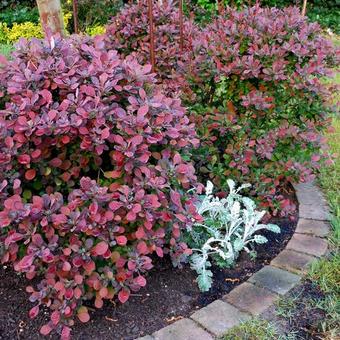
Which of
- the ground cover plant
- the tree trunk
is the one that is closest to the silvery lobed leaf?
the ground cover plant

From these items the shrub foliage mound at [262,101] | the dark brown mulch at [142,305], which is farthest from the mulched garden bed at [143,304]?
the shrub foliage mound at [262,101]

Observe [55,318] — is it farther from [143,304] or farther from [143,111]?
[143,111]

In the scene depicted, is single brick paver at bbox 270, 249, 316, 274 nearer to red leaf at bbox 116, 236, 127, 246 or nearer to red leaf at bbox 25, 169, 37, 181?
red leaf at bbox 116, 236, 127, 246

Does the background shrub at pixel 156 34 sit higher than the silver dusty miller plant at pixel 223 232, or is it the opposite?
the background shrub at pixel 156 34

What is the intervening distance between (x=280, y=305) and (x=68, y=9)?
6.71 m

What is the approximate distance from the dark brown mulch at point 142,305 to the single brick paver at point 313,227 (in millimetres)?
293

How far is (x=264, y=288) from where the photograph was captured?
7.34 ft

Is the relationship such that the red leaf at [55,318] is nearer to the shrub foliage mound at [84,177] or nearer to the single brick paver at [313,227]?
the shrub foliage mound at [84,177]

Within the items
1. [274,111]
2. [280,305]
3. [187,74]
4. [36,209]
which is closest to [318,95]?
[274,111]

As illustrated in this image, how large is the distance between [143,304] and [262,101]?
125cm

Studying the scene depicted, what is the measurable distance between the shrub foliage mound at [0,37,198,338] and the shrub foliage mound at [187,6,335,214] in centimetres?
66

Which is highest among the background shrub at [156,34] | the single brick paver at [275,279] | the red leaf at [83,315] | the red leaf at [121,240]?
the background shrub at [156,34]

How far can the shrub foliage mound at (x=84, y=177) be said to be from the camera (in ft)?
6.07

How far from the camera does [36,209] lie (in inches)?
71.3
